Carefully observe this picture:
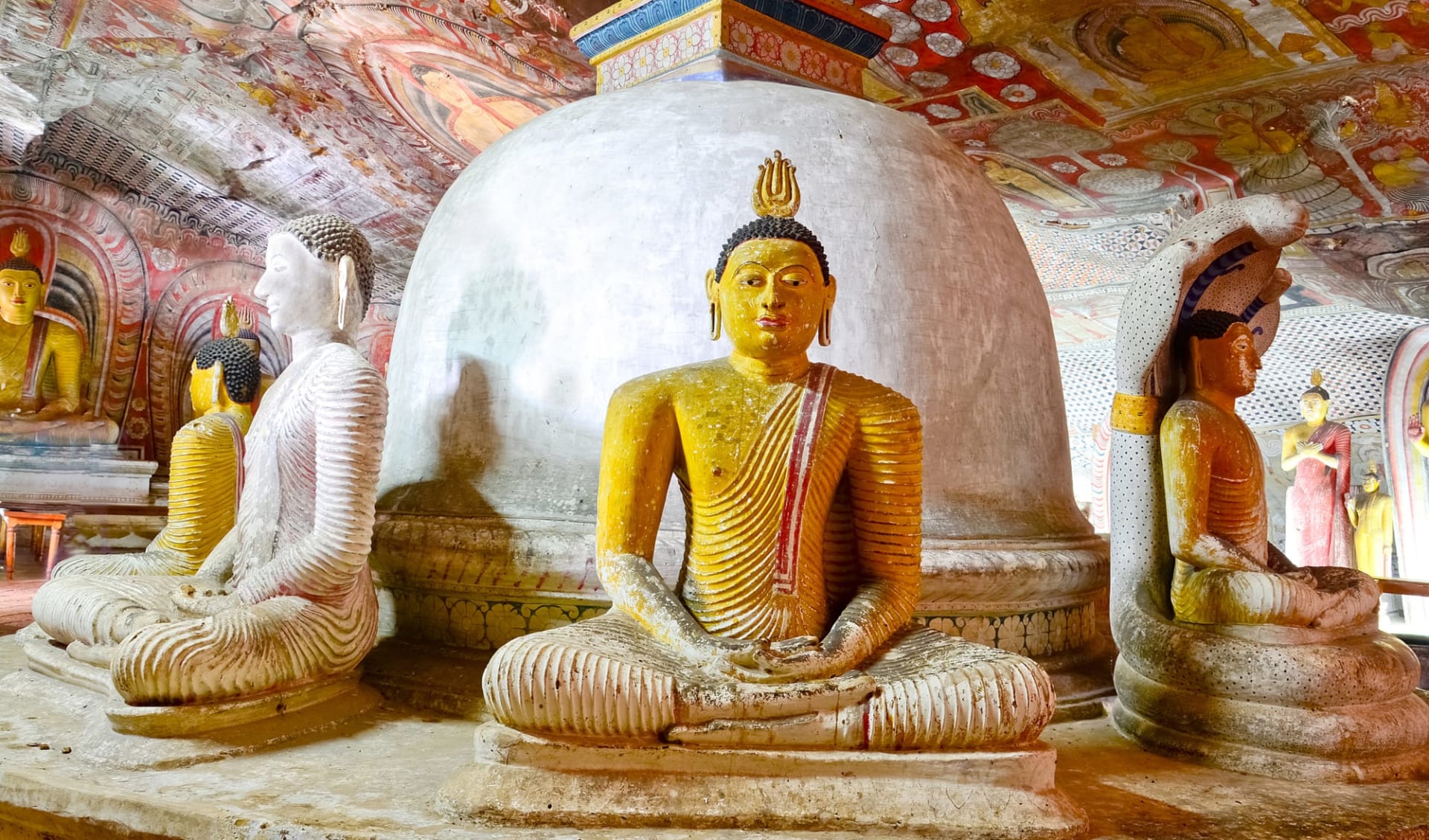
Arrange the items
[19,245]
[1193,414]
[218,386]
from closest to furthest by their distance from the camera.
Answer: [1193,414] → [218,386] → [19,245]

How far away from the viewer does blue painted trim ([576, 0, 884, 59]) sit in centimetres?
444

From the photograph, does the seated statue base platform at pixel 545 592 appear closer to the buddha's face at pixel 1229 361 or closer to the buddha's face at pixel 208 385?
the buddha's face at pixel 1229 361

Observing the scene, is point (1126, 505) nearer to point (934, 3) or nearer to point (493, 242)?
point (493, 242)

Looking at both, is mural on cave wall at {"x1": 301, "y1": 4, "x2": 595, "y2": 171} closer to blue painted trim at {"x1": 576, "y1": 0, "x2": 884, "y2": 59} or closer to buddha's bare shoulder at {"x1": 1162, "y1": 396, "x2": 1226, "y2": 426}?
blue painted trim at {"x1": 576, "y1": 0, "x2": 884, "y2": 59}

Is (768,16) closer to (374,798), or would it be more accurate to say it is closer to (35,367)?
(374,798)

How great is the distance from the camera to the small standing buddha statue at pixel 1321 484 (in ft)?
34.3

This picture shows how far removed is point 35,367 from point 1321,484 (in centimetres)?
1285

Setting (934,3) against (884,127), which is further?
(934,3)

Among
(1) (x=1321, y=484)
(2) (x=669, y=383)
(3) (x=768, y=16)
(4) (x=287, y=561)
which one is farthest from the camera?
(1) (x=1321, y=484)

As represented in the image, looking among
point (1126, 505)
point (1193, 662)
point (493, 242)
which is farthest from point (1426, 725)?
point (493, 242)

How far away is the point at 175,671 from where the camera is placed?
8.58 ft

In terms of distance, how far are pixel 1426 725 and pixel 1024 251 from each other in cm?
213

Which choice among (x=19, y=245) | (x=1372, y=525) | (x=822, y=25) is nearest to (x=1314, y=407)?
(x=1372, y=525)

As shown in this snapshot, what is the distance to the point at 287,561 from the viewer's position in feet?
9.72
